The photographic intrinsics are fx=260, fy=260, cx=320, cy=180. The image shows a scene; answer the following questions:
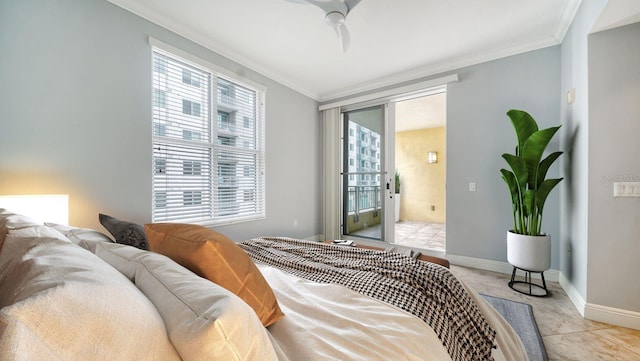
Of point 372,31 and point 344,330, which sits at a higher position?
point 372,31

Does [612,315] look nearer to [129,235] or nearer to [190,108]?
[129,235]

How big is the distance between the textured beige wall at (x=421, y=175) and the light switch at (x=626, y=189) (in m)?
4.81

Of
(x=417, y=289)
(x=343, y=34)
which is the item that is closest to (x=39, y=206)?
Answer: (x=417, y=289)

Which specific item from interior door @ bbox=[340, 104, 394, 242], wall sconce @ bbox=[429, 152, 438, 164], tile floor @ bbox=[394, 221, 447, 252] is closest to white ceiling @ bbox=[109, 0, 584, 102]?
interior door @ bbox=[340, 104, 394, 242]

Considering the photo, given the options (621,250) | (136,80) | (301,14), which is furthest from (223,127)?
(621,250)

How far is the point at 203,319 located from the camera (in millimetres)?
481

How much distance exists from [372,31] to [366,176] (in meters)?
2.24

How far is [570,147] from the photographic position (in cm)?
246

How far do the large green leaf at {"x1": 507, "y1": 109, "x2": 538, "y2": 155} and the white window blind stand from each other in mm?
2956

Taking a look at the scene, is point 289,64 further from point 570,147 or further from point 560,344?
point 560,344

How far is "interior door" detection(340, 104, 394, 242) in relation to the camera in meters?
4.12

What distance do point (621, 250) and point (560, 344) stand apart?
2.94 ft

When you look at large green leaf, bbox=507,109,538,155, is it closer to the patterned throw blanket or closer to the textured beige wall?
the patterned throw blanket

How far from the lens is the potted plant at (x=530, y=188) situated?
7.88 feet
